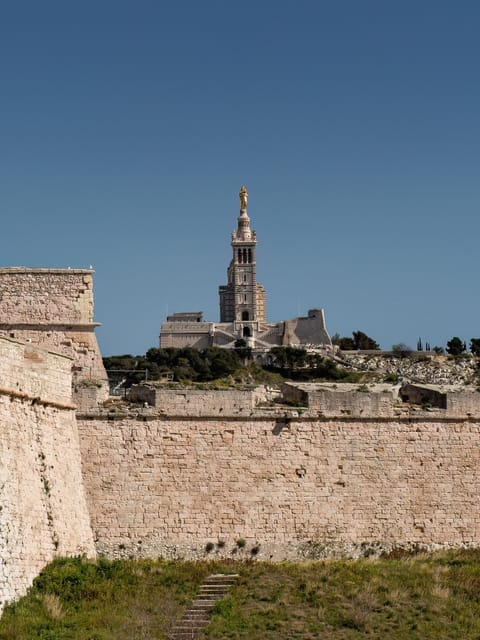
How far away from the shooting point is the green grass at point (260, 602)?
626 inches

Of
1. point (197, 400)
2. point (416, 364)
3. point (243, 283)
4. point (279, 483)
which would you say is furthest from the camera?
point (243, 283)

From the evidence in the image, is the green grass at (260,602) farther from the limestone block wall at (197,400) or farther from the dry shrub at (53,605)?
the limestone block wall at (197,400)

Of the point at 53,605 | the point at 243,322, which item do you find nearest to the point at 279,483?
the point at 53,605

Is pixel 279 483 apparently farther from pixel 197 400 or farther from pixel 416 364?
pixel 416 364

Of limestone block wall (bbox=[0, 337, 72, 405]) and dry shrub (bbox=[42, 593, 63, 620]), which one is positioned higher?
limestone block wall (bbox=[0, 337, 72, 405])

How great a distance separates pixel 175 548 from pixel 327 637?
4848mm

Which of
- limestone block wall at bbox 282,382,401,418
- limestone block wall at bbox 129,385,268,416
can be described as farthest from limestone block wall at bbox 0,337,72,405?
limestone block wall at bbox 282,382,401,418

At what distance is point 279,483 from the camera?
20828 millimetres

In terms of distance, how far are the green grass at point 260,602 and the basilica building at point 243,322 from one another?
3796 inches

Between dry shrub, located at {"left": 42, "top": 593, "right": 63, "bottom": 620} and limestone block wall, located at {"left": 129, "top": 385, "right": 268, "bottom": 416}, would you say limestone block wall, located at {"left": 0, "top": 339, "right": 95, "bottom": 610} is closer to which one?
dry shrub, located at {"left": 42, "top": 593, "right": 63, "bottom": 620}

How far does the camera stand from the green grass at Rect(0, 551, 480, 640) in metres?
15.9

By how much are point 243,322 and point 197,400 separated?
417 feet

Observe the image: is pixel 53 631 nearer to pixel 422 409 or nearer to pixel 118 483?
pixel 118 483

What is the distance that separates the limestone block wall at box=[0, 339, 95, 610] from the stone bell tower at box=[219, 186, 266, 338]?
13514cm
